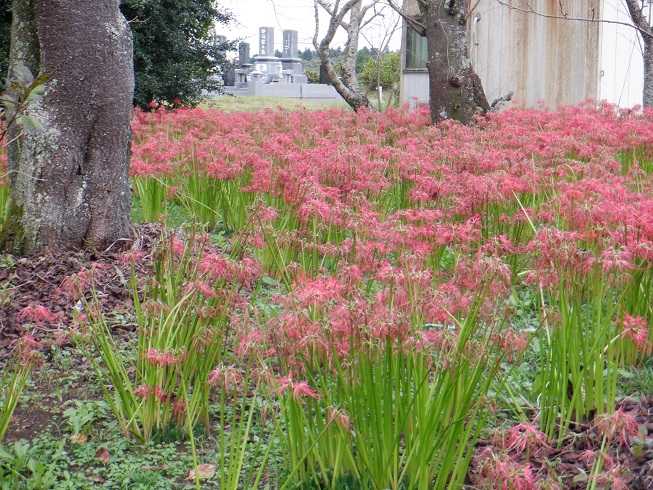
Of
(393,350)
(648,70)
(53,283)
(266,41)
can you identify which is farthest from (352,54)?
(266,41)

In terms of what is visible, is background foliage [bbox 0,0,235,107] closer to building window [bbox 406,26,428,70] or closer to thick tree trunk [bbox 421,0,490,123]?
thick tree trunk [bbox 421,0,490,123]

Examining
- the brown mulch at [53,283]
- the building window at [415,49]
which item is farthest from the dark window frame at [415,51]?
the brown mulch at [53,283]

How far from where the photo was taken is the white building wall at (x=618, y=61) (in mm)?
15023

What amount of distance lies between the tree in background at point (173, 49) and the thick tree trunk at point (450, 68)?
4013mm

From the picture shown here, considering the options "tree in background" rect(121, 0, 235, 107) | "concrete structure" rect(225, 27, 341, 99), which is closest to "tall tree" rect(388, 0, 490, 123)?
"tree in background" rect(121, 0, 235, 107)

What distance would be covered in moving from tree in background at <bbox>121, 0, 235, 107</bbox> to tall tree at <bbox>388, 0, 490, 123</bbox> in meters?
4.00

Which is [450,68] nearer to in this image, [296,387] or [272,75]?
[296,387]

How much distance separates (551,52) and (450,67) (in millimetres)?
4924

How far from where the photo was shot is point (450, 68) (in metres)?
10.9

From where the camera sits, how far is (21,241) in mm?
4797

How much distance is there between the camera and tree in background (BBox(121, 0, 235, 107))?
42.5 ft

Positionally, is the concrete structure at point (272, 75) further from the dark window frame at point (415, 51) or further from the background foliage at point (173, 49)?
the background foliage at point (173, 49)

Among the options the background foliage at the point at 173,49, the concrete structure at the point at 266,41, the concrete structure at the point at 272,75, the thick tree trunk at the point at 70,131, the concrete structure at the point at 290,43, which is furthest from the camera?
the concrete structure at the point at 290,43

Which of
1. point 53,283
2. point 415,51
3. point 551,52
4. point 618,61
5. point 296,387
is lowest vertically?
point 53,283
